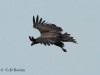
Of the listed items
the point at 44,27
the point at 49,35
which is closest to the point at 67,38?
the point at 49,35

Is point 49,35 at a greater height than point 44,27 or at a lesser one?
lesser

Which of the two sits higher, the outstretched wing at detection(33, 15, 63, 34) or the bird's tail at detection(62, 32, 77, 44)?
the outstretched wing at detection(33, 15, 63, 34)

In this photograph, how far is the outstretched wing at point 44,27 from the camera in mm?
32263

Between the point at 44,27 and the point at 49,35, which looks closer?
the point at 49,35

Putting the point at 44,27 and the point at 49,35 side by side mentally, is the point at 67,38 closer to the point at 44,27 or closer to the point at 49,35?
the point at 49,35

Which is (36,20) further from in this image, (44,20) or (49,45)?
(49,45)

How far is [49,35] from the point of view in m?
31.3

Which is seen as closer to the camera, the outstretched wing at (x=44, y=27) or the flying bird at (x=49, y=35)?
the flying bird at (x=49, y=35)

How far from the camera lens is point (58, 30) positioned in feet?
105

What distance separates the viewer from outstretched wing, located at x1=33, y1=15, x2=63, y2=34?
32.3 meters

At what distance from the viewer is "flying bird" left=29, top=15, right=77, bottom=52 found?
29.8 m

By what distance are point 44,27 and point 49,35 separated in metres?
2.32

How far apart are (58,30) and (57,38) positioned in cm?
154

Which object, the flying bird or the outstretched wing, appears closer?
the flying bird
